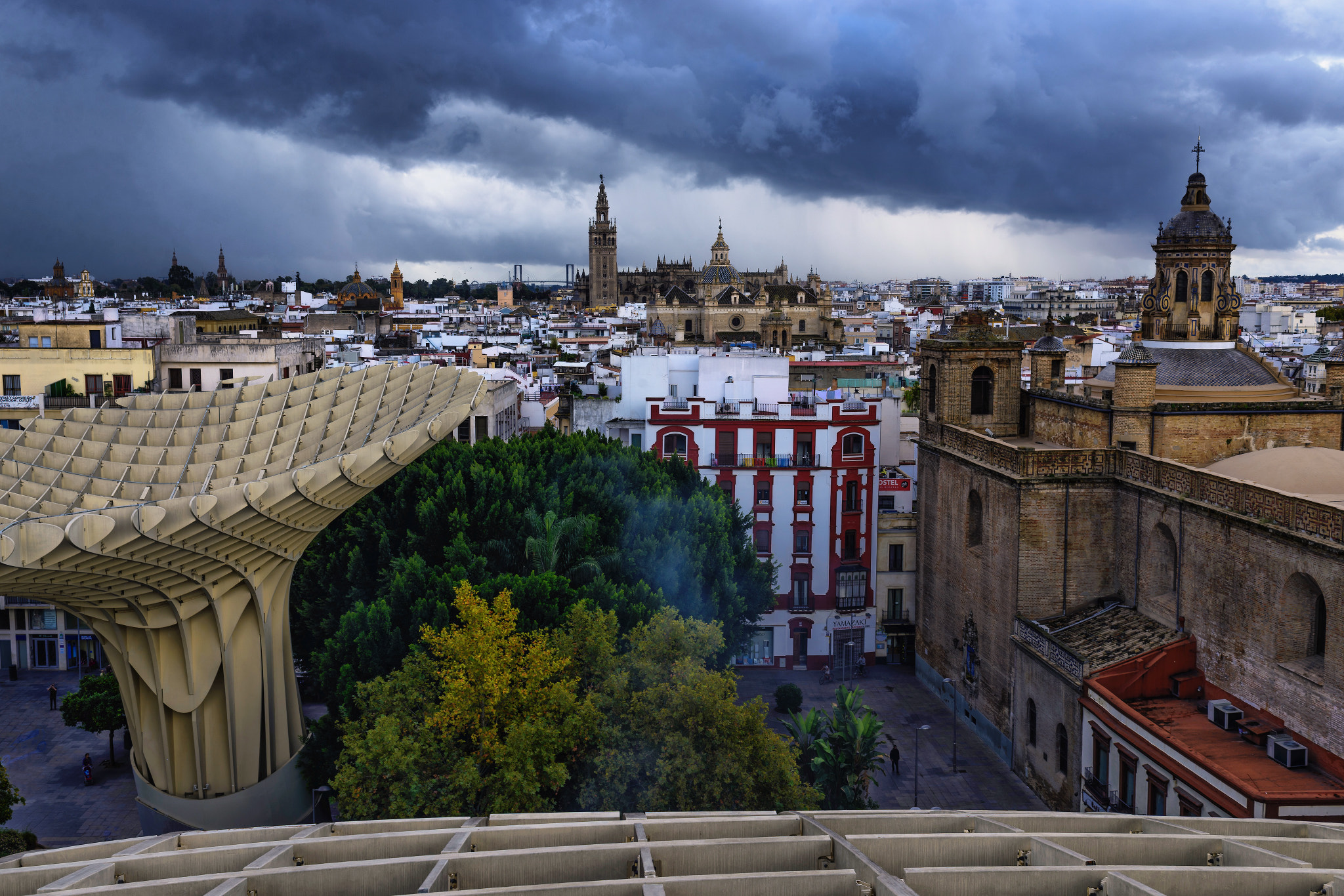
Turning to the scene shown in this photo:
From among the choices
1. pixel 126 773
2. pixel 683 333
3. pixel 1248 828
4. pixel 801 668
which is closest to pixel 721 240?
pixel 683 333

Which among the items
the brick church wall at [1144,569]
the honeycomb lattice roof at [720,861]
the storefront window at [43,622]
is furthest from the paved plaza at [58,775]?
the brick church wall at [1144,569]

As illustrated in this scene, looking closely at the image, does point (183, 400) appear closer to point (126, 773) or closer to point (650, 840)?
point (126, 773)

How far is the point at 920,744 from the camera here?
34.8m

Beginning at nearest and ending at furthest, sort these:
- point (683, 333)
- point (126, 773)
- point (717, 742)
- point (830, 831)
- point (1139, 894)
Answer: point (1139, 894), point (830, 831), point (717, 742), point (126, 773), point (683, 333)

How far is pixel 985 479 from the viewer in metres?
34.5

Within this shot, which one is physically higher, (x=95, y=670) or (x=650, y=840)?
(x=650, y=840)

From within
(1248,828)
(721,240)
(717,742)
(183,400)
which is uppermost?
(721,240)

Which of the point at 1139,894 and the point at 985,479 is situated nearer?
the point at 1139,894

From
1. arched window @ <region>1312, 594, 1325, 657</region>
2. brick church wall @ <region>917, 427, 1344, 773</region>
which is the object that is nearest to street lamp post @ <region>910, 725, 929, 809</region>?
brick church wall @ <region>917, 427, 1344, 773</region>

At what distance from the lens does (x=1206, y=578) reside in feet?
87.5

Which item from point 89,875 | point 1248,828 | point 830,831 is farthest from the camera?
point 1248,828

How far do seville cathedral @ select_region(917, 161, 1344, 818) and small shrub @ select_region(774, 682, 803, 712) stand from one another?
542 centimetres

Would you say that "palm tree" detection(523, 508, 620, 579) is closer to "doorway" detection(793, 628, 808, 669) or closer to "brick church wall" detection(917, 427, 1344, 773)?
"brick church wall" detection(917, 427, 1344, 773)

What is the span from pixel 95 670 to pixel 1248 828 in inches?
1605
